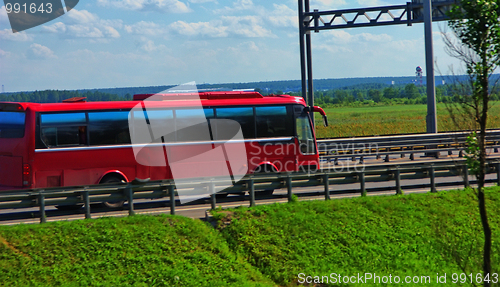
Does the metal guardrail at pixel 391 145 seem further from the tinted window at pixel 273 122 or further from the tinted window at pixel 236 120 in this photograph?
the tinted window at pixel 236 120

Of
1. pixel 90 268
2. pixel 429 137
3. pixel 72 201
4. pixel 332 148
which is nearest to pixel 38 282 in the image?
pixel 90 268

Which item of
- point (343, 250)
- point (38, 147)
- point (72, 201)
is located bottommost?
point (343, 250)

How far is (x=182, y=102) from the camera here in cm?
1443

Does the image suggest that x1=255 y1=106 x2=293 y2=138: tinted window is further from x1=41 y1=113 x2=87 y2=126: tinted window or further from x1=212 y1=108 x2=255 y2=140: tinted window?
x1=41 y1=113 x2=87 y2=126: tinted window

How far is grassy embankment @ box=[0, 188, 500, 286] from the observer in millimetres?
8852

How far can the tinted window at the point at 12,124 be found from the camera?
43.4 feet

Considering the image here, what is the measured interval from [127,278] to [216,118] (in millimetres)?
6656

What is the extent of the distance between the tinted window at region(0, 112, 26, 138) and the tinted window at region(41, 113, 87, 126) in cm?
56

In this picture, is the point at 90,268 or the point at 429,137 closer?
the point at 90,268

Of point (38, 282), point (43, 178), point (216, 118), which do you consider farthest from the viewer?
point (216, 118)

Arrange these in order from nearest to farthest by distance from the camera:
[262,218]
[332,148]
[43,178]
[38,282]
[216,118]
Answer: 1. [38,282]
2. [262,218]
3. [43,178]
4. [216,118]
5. [332,148]

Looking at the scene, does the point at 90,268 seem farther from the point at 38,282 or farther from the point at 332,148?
the point at 332,148

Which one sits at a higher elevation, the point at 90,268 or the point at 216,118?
the point at 216,118

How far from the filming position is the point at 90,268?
29.2 feet
